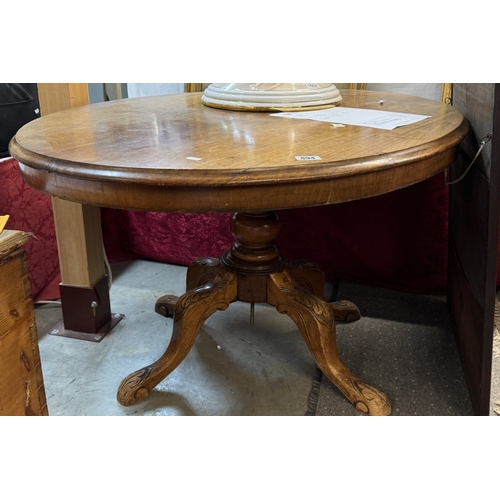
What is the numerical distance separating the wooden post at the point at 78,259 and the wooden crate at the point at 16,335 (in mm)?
698

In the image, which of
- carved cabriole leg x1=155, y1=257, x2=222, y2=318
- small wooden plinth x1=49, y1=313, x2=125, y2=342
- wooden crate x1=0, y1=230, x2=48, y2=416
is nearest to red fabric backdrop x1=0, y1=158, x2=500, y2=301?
small wooden plinth x1=49, y1=313, x2=125, y2=342

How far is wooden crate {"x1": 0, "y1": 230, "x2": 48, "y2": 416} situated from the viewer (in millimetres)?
844

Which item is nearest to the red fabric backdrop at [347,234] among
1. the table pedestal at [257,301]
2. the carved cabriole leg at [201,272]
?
the carved cabriole leg at [201,272]

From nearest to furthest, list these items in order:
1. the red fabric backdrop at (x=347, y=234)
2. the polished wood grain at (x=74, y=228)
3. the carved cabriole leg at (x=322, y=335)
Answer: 1. the carved cabriole leg at (x=322, y=335)
2. the polished wood grain at (x=74, y=228)
3. the red fabric backdrop at (x=347, y=234)

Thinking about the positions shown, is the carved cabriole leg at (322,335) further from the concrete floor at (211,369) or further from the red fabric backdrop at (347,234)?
the red fabric backdrop at (347,234)

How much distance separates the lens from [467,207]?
1329 mm

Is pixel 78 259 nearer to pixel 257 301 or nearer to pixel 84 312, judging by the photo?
pixel 84 312

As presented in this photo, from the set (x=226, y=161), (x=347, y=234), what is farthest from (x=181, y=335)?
(x=347, y=234)

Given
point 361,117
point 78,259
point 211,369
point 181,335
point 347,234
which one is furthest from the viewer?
point 347,234

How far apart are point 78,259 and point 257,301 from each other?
22.7 inches

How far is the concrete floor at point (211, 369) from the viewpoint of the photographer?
1352 millimetres

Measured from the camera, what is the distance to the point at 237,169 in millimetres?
842

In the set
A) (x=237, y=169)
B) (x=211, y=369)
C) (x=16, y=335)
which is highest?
(x=237, y=169)
